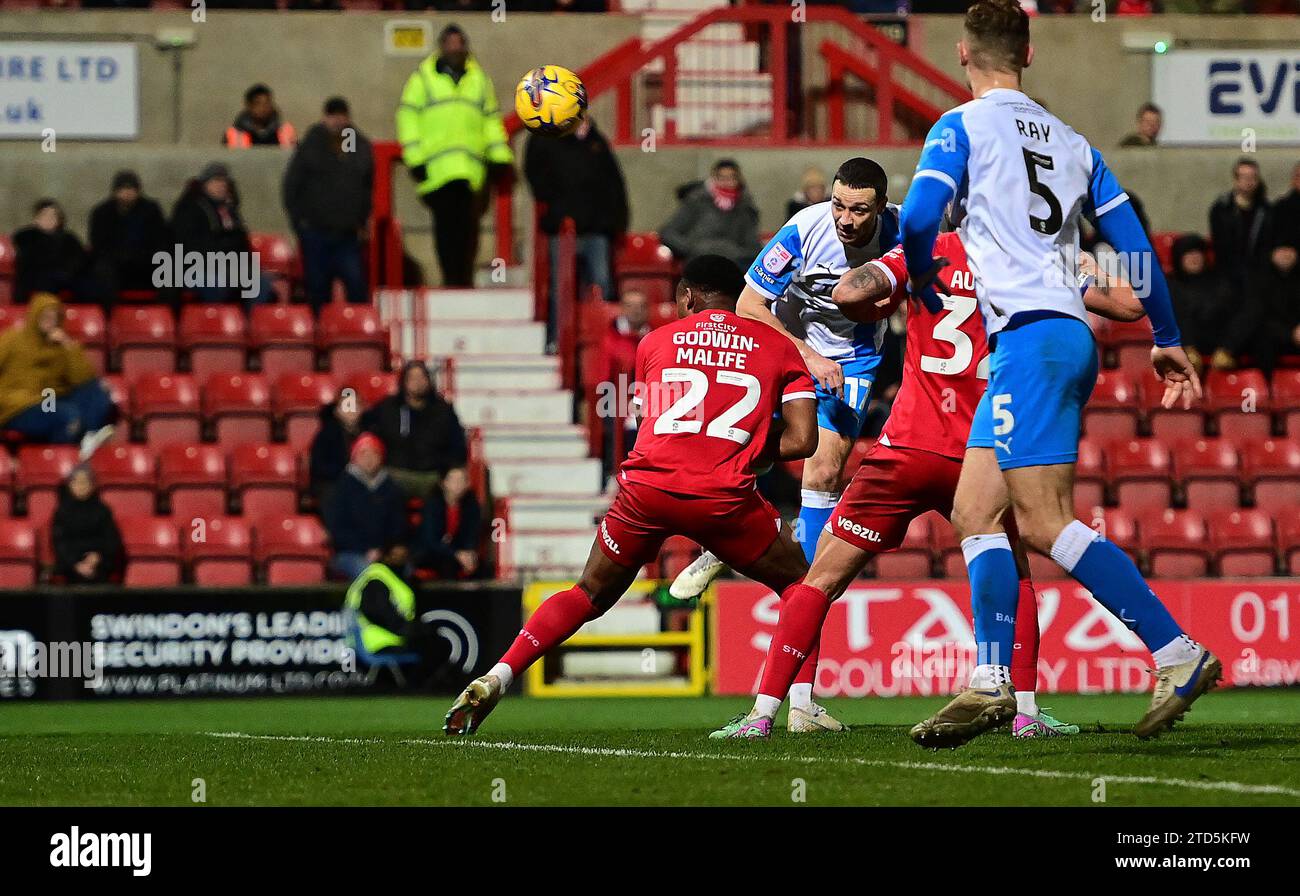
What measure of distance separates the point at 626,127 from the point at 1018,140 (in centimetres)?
1352

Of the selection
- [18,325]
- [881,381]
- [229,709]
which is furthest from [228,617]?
[881,381]

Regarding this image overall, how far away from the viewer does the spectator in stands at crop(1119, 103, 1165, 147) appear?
19938mm

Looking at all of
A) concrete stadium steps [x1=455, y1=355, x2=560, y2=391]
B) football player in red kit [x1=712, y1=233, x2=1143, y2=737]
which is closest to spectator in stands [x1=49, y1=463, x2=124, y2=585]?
concrete stadium steps [x1=455, y1=355, x2=560, y2=391]

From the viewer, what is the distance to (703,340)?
7797 millimetres

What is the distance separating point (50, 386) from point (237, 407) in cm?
150

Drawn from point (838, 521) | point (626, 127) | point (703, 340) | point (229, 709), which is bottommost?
point (229, 709)

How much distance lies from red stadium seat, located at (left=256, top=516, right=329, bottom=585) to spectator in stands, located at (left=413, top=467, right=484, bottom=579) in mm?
936

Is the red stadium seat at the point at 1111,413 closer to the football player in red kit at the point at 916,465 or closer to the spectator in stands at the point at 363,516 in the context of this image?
the spectator in stands at the point at 363,516

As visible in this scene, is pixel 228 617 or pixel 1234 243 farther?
pixel 1234 243

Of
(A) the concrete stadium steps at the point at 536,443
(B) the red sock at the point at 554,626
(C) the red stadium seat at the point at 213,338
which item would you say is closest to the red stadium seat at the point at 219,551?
(C) the red stadium seat at the point at 213,338

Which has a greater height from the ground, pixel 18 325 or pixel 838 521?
pixel 18 325

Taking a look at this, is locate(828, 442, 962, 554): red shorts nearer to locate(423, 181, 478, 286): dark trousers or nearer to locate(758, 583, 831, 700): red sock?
locate(758, 583, 831, 700): red sock

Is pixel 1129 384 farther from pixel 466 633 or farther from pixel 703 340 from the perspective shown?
Answer: pixel 703 340

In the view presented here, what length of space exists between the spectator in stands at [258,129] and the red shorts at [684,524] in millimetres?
12562
